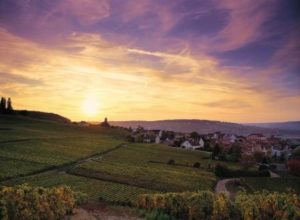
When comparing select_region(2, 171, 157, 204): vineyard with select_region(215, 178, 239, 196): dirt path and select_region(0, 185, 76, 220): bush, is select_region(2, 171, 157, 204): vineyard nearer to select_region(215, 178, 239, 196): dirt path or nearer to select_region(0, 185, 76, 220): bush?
select_region(215, 178, 239, 196): dirt path

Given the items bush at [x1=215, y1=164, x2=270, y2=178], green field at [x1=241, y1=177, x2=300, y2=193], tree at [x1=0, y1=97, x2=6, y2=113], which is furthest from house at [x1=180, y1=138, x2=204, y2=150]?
tree at [x1=0, y1=97, x2=6, y2=113]

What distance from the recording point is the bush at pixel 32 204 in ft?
53.6

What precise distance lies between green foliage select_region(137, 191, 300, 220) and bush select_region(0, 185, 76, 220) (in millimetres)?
5071

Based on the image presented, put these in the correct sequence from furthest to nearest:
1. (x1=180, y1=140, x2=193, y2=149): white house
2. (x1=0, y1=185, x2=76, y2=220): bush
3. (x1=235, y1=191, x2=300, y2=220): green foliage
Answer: (x1=180, y1=140, x2=193, y2=149): white house < (x1=235, y1=191, x2=300, y2=220): green foliage < (x1=0, y1=185, x2=76, y2=220): bush

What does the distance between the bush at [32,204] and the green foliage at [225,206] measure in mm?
5071

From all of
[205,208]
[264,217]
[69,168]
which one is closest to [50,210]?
[205,208]

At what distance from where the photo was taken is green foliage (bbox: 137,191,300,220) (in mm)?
19406

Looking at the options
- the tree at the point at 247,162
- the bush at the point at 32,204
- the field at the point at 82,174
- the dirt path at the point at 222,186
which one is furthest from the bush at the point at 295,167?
the bush at the point at 32,204

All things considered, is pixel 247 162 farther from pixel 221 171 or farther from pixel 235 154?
pixel 235 154

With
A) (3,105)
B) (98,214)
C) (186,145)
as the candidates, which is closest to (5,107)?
(3,105)

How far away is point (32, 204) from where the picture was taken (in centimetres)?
1734

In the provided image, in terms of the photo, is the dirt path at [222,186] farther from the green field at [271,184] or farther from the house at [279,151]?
the house at [279,151]

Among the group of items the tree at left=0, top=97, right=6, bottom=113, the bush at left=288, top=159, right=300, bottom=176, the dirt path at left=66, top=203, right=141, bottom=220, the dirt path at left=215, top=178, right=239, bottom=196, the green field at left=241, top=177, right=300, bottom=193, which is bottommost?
the dirt path at left=215, top=178, right=239, bottom=196

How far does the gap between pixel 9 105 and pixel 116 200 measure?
320 ft
